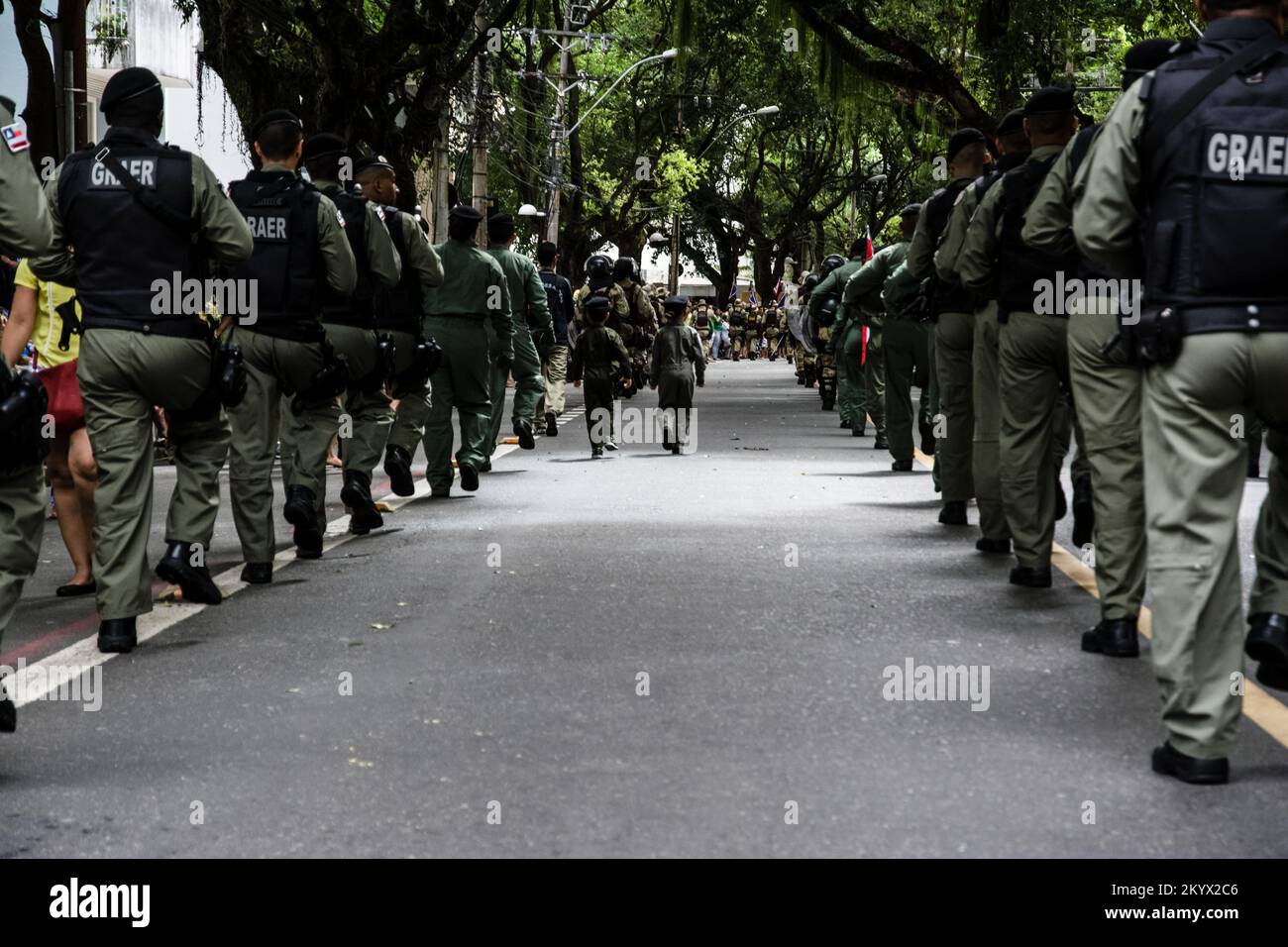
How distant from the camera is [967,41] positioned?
28859 millimetres

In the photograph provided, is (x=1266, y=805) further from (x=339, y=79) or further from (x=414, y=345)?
(x=339, y=79)

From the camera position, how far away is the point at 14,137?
18.4 ft

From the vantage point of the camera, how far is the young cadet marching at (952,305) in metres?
10.6

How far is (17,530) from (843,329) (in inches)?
588

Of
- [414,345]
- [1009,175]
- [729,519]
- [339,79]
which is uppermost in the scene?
[339,79]

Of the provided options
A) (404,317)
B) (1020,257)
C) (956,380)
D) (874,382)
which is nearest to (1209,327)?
(1020,257)

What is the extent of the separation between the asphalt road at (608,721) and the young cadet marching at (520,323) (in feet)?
16.8

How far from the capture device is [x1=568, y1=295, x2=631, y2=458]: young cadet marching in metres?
18.7

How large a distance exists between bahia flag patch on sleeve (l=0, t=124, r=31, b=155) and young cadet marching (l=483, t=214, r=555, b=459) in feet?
29.8

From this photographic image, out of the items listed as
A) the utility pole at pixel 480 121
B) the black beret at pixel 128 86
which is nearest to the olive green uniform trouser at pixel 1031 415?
the black beret at pixel 128 86

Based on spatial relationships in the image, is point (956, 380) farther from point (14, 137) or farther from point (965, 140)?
point (14, 137)
